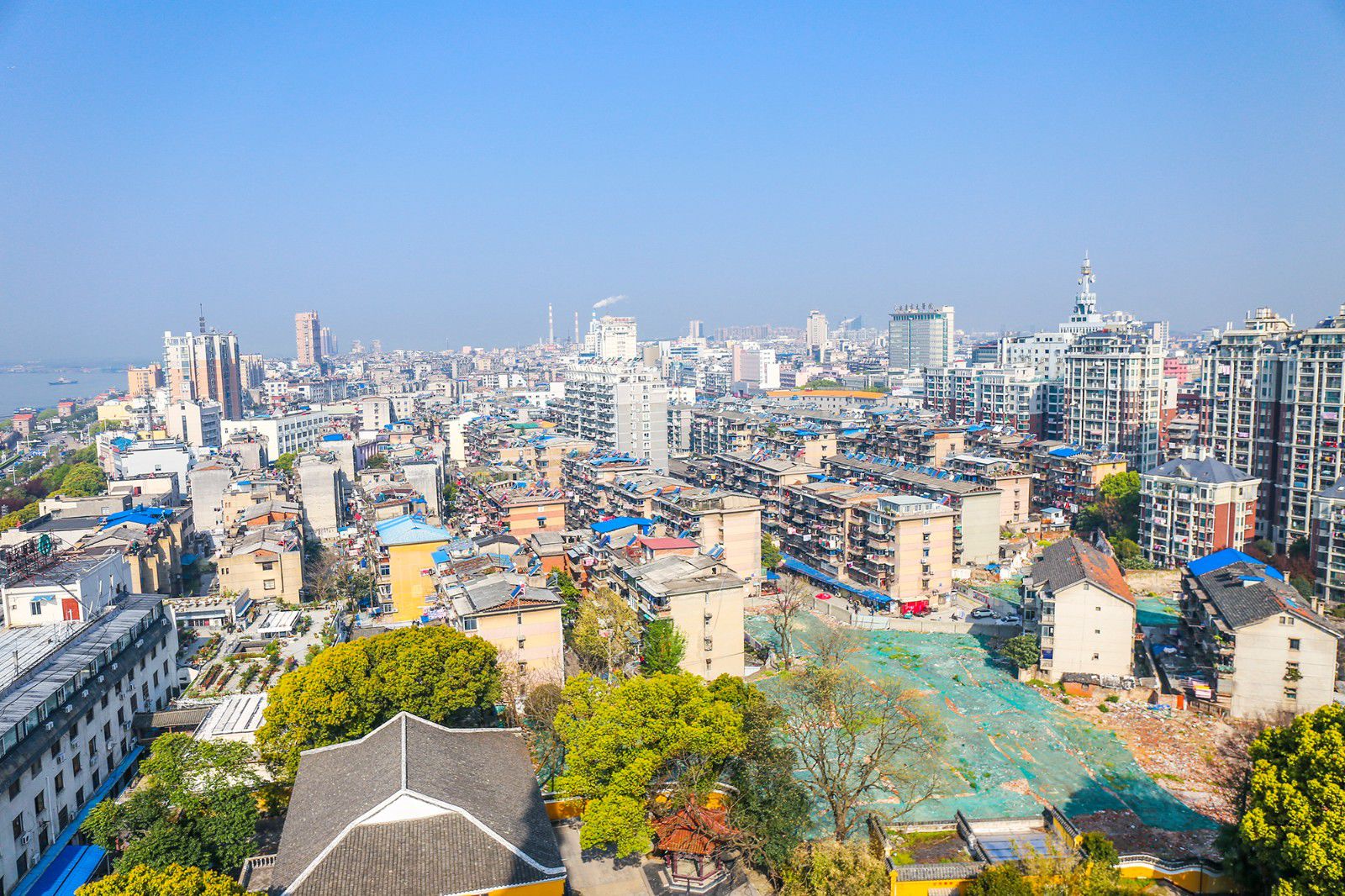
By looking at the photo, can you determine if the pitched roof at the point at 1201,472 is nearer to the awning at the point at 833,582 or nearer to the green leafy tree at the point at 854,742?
the awning at the point at 833,582

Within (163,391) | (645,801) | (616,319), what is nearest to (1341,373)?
(645,801)

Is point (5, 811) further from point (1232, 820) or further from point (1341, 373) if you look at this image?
point (1341, 373)

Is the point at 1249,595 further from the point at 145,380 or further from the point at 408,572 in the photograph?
the point at 145,380

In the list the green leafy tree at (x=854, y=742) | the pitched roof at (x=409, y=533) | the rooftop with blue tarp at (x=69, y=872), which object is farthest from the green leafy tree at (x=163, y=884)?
the pitched roof at (x=409, y=533)

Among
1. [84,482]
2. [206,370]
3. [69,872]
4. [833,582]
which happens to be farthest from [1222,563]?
[206,370]

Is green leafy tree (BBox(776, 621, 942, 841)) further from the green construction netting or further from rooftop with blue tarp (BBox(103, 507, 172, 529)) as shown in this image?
rooftop with blue tarp (BBox(103, 507, 172, 529))
